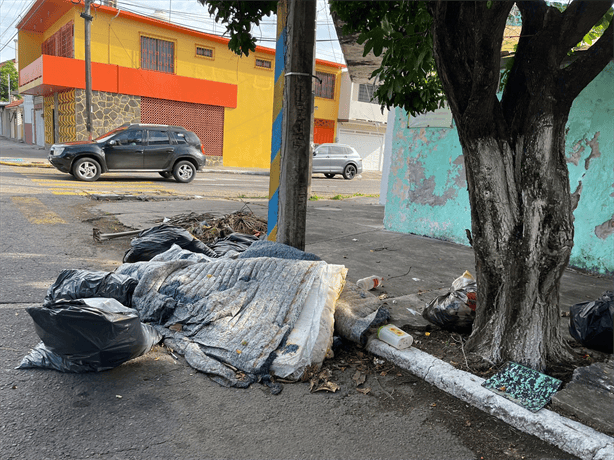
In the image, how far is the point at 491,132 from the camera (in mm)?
2930

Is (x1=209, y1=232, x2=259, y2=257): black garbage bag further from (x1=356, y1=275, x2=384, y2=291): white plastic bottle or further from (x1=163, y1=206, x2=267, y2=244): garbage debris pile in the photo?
A: (x1=356, y1=275, x2=384, y2=291): white plastic bottle

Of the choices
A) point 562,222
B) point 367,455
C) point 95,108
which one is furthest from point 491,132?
point 95,108

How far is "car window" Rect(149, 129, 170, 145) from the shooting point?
1462 cm

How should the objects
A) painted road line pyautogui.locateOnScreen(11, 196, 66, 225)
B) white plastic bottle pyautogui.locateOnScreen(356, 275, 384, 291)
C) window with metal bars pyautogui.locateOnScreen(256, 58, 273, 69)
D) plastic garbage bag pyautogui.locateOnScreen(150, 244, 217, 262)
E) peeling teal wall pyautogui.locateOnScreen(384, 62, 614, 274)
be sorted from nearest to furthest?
1. plastic garbage bag pyautogui.locateOnScreen(150, 244, 217, 262)
2. white plastic bottle pyautogui.locateOnScreen(356, 275, 384, 291)
3. peeling teal wall pyautogui.locateOnScreen(384, 62, 614, 274)
4. painted road line pyautogui.locateOnScreen(11, 196, 66, 225)
5. window with metal bars pyautogui.locateOnScreen(256, 58, 273, 69)

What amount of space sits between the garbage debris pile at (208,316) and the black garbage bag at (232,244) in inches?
35.7

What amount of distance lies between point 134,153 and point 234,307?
479 inches

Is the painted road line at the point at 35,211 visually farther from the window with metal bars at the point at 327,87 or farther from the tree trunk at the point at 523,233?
the window with metal bars at the point at 327,87

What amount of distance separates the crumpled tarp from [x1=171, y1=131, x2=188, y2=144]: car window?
11912 mm

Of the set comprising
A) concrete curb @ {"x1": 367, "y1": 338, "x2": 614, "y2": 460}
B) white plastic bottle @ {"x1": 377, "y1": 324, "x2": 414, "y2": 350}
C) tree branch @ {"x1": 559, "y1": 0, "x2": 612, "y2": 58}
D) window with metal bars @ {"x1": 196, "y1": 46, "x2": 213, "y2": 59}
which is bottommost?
concrete curb @ {"x1": 367, "y1": 338, "x2": 614, "y2": 460}

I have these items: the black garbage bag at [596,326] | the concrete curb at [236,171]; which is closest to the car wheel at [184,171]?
the concrete curb at [236,171]

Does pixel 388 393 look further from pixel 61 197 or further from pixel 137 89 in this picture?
pixel 137 89

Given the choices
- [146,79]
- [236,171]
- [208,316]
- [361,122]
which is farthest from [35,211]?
[361,122]

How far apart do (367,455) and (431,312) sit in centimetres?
168

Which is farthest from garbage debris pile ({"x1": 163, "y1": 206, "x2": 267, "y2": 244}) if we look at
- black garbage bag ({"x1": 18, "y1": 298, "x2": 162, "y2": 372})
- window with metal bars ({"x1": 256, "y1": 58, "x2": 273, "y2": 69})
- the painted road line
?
window with metal bars ({"x1": 256, "y1": 58, "x2": 273, "y2": 69})
